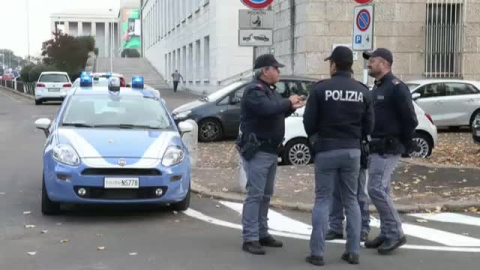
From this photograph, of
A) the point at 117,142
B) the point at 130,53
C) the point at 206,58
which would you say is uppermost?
the point at 130,53

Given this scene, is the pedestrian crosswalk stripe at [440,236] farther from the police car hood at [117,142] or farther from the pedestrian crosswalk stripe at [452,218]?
the police car hood at [117,142]

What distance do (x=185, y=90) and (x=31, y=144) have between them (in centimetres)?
3077

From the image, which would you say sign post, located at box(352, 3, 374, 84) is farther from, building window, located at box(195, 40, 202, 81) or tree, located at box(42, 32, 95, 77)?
tree, located at box(42, 32, 95, 77)

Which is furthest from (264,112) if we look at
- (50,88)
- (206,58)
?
(206,58)

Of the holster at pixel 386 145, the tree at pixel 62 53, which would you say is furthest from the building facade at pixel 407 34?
the tree at pixel 62 53

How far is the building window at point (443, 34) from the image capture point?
882 inches

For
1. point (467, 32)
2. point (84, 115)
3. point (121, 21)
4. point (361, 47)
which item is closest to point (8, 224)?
point (84, 115)

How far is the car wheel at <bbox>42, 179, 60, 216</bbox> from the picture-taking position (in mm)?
7406

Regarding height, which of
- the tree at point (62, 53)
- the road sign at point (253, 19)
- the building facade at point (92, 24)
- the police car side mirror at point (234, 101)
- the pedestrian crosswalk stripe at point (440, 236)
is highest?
the building facade at point (92, 24)

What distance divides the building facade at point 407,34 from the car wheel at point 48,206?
50.8 ft

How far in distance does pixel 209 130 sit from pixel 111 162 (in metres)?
8.29

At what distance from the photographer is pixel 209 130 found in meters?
15.3

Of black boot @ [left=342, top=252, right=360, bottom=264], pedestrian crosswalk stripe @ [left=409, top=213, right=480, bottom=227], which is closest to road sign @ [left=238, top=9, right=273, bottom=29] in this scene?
pedestrian crosswalk stripe @ [left=409, top=213, right=480, bottom=227]

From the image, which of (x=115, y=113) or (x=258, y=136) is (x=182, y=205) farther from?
(x=258, y=136)
